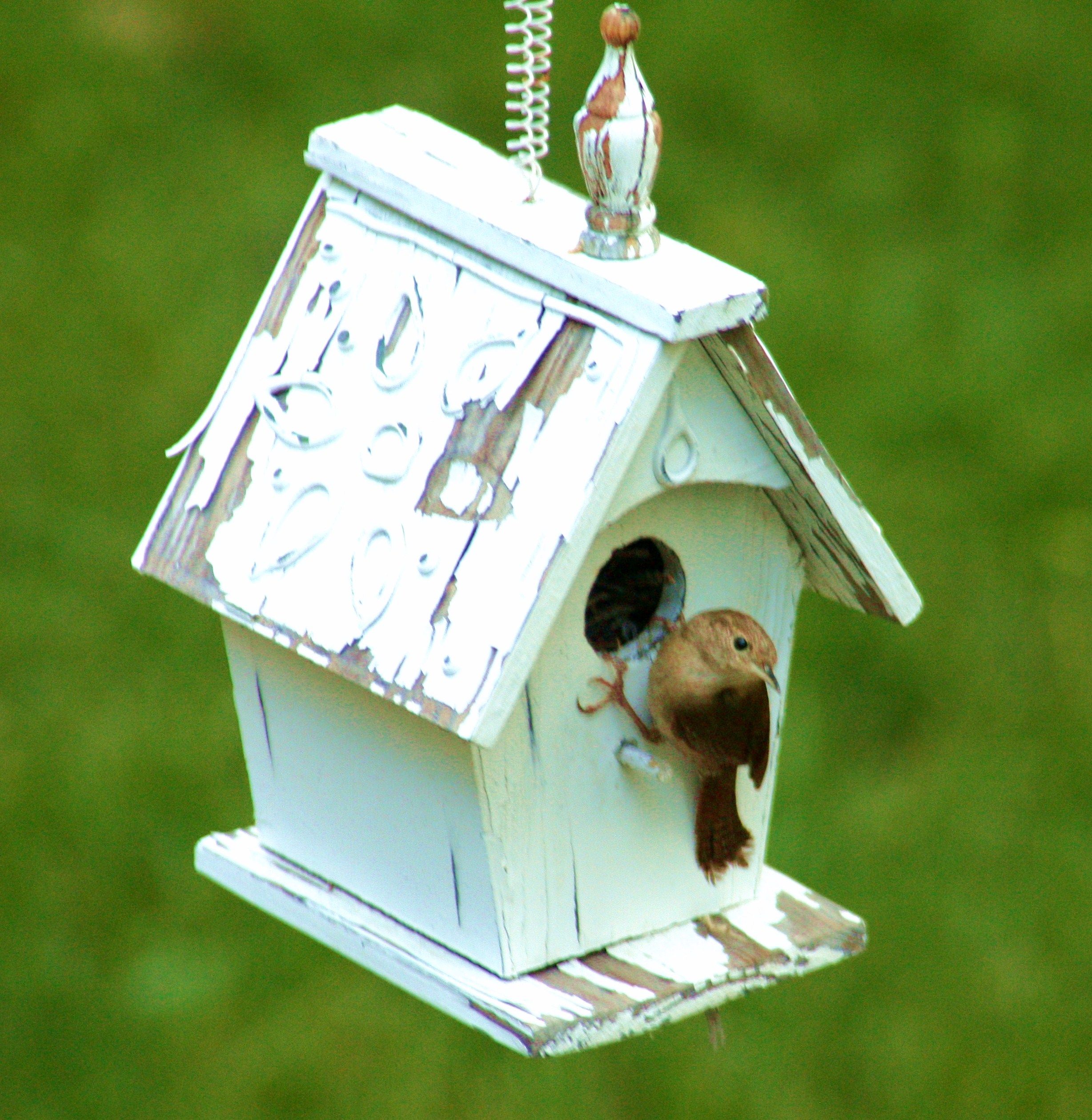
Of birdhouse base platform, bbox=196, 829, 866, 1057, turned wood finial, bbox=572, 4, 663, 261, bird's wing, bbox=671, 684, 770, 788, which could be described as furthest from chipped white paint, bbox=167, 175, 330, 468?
bird's wing, bbox=671, 684, 770, 788

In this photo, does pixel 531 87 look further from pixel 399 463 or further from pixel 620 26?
pixel 399 463

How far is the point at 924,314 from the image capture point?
674 centimetres

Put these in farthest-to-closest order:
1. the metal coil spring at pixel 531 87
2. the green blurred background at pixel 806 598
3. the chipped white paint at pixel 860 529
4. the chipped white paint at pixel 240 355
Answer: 1. the green blurred background at pixel 806 598
2. the chipped white paint at pixel 240 355
3. the chipped white paint at pixel 860 529
4. the metal coil spring at pixel 531 87

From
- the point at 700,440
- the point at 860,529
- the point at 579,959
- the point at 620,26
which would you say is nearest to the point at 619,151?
the point at 620,26

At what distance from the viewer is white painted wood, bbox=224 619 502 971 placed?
106 inches

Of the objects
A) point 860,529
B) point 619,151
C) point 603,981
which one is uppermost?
point 619,151

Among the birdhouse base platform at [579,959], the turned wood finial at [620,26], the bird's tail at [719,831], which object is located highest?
the turned wood finial at [620,26]

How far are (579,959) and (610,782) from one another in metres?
0.24

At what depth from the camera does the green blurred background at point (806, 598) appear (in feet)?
15.8

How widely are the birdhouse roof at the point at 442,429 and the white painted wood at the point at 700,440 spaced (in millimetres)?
22

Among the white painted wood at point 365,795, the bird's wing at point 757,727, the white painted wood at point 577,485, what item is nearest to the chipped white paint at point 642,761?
the bird's wing at point 757,727

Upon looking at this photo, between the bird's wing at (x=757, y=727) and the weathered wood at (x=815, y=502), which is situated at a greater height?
the weathered wood at (x=815, y=502)

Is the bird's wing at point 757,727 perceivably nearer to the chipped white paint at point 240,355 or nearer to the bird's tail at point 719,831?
the bird's tail at point 719,831

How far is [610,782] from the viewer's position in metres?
2.77
